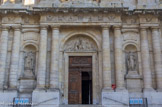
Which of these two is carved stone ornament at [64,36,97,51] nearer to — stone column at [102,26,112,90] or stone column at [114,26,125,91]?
stone column at [102,26,112,90]

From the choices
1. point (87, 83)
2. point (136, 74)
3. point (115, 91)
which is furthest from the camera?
point (87, 83)

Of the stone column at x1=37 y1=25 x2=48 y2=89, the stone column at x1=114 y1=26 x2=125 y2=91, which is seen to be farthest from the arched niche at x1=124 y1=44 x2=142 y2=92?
the stone column at x1=37 y1=25 x2=48 y2=89

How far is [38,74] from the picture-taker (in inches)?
697

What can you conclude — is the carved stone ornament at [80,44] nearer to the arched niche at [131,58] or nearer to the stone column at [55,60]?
the stone column at [55,60]

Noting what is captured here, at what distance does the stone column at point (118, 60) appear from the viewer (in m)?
17.5

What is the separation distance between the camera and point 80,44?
764 inches

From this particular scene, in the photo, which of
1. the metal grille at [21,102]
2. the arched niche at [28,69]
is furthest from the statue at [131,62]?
the metal grille at [21,102]

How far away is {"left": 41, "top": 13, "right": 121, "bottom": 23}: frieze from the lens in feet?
61.2

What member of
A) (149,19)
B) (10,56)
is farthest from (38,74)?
(149,19)

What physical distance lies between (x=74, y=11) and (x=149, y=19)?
22.0ft

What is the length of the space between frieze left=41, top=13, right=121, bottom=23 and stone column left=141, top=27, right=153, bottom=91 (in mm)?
2622

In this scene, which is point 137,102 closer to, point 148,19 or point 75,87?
point 75,87

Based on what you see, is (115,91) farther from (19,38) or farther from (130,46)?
(19,38)

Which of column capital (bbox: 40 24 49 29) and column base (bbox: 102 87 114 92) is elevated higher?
column capital (bbox: 40 24 49 29)
